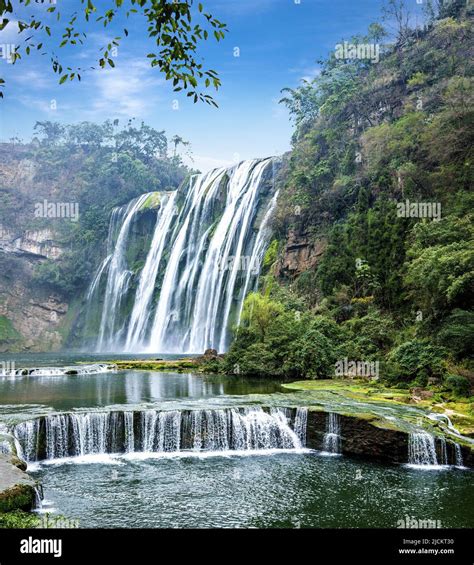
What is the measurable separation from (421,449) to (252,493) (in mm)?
4707

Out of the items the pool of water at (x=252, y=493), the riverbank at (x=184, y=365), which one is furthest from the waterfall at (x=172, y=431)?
the riverbank at (x=184, y=365)

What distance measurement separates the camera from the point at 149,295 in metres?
49.9

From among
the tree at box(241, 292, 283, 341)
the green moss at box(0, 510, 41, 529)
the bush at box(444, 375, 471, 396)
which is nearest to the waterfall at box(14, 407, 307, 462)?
the bush at box(444, 375, 471, 396)

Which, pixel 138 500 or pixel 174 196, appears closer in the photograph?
pixel 138 500

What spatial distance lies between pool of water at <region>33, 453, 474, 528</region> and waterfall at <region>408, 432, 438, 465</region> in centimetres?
53

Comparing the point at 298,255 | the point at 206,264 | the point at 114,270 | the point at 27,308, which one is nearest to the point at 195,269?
the point at 206,264

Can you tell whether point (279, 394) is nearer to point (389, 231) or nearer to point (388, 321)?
point (388, 321)

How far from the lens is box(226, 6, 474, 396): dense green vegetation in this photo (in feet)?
64.9

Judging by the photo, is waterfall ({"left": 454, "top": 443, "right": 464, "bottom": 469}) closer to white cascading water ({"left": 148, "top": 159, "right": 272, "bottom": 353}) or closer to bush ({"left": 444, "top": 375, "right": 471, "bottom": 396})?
bush ({"left": 444, "top": 375, "right": 471, "bottom": 396})

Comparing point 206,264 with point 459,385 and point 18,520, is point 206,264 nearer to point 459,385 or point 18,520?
point 459,385

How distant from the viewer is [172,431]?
14898 mm
